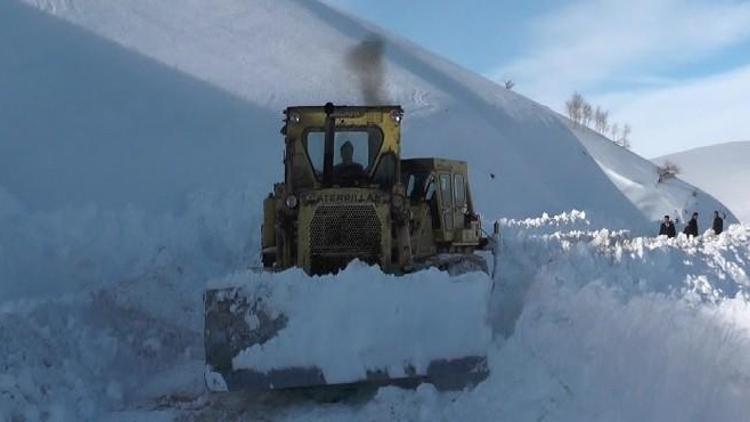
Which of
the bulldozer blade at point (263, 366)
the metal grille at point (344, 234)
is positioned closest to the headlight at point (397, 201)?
the metal grille at point (344, 234)

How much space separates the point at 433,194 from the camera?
11.1 metres

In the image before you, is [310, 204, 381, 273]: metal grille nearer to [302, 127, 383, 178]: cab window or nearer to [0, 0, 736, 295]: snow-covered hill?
[302, 127, 383, 178]: cab window

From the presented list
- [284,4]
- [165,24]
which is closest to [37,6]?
[165,24]

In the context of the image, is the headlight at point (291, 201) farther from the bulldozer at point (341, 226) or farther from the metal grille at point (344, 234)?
the metal grille at point (344, 234)

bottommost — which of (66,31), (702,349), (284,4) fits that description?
(702,349)

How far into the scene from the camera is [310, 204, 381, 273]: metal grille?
9.23 meters

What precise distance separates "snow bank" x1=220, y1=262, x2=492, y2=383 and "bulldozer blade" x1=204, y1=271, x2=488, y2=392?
17 millimetres

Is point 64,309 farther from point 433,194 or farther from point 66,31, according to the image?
point 66,31

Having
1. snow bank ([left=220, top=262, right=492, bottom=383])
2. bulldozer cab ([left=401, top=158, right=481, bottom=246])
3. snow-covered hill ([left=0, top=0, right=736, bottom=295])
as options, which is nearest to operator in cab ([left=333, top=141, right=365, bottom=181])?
bulldozer cab ([left=401, top=158, right=481, bottom=246])

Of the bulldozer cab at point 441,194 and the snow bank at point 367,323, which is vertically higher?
the bulldozer cab at point 441,194

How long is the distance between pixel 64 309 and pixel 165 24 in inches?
901

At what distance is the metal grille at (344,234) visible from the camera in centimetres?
923

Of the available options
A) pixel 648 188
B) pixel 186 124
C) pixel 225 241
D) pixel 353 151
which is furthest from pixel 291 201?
pixel 648 188

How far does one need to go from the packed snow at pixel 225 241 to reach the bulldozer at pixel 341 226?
0.37m
